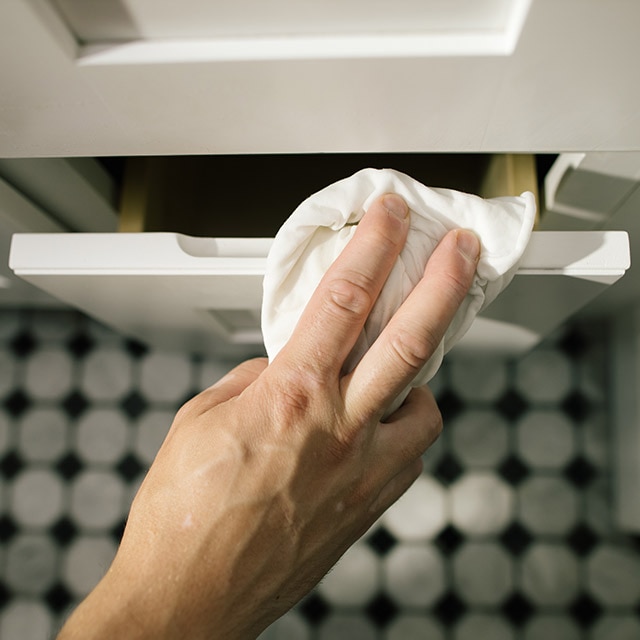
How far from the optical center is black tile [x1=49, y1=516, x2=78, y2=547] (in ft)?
2.71

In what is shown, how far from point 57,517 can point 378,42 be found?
0.80m

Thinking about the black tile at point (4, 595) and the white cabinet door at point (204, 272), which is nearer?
the white cabinet door at point (204, 272)

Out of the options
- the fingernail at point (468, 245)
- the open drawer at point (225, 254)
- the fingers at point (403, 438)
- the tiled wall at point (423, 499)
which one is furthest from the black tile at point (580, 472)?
the fingernail at point (468, 245)

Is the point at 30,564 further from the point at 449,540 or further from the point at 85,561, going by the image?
the point at 449,540

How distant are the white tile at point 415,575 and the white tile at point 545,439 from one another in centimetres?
19

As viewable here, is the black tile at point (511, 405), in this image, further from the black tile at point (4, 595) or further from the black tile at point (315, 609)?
the black tile at point (4, 595)

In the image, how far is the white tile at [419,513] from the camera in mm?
800

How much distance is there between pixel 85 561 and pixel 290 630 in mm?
300

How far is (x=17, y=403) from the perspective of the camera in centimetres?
86

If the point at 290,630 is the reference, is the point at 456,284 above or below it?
above

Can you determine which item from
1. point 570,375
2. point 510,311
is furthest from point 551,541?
point 510,311

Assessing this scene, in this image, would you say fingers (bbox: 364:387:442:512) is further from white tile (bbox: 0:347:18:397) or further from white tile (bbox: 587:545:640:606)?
white tile (bbox: 0:347:18:397)

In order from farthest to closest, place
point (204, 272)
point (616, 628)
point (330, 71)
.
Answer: point (616, 628) < point (204, 272) < point (330, 71)

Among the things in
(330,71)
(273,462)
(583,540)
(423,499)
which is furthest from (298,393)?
(583,540)
